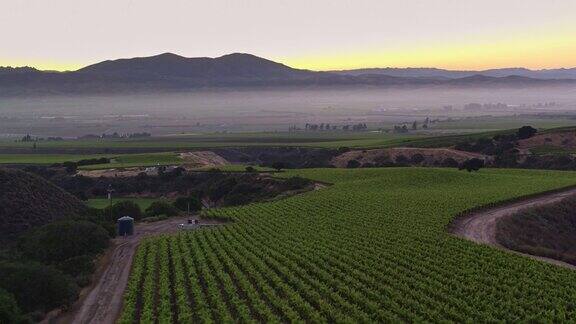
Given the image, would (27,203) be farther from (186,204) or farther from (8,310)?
(8,310)

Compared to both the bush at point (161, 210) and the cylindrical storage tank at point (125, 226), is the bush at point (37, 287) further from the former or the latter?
the bush at point (161, 210)

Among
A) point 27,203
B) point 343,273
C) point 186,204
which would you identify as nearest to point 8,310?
point 343,273

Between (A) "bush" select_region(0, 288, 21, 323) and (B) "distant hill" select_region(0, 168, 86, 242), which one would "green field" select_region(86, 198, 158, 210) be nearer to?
(B) "distant hill" select_region(0, 168, 86, 242)

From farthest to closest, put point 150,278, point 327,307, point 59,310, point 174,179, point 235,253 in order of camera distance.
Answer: point 174,179 < point 235,253 < point 150,278 < point 59,310 < point 327,307

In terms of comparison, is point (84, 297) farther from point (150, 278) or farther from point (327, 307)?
point (327, 307)

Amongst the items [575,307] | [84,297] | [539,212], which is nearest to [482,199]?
[539,212]

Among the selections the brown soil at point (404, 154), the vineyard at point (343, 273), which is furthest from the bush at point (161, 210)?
the brown soil at point (404, 154)

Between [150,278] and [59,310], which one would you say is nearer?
[59,310]
